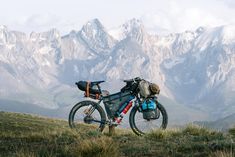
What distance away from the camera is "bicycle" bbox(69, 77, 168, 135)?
52.6ft

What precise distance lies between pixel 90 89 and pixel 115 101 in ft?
3.49

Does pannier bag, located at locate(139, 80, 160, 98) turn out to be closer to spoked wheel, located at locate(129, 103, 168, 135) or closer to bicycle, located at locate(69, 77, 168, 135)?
bicycle, located at locate(69, 77, 168, 135)

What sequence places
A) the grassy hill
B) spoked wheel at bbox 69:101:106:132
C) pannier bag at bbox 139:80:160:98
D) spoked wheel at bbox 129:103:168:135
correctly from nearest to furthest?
the grassy hill, pannier bag at bbox 139:80:160:98, spoked wheel at bbox 129:103:168:135, spoked wheel at bbox 69:101:106:132

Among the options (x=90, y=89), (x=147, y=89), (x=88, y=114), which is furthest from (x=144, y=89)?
(x=88, y=114)

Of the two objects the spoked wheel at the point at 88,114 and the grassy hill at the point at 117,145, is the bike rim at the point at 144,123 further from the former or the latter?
the spoked wheel at the point at 88,114

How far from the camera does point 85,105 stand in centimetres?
1694

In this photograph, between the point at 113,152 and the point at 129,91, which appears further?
the point at 129,91

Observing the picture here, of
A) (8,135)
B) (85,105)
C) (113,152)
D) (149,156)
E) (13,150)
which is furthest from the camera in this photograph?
(85,105)

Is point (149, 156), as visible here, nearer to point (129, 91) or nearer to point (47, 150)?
point (47, 150)

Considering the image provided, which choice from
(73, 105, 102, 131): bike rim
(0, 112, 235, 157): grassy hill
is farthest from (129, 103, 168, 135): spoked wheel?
(73, 105, 102, 131): bike rim

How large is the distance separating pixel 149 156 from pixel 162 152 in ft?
1.44

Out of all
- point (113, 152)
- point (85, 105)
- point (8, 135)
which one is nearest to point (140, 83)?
point (85, 105)

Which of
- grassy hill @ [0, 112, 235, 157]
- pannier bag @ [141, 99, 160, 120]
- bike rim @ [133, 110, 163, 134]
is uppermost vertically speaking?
pannier bag @ [141, 99, 160, 120]

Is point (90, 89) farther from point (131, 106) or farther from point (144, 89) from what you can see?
point (144, 89)
